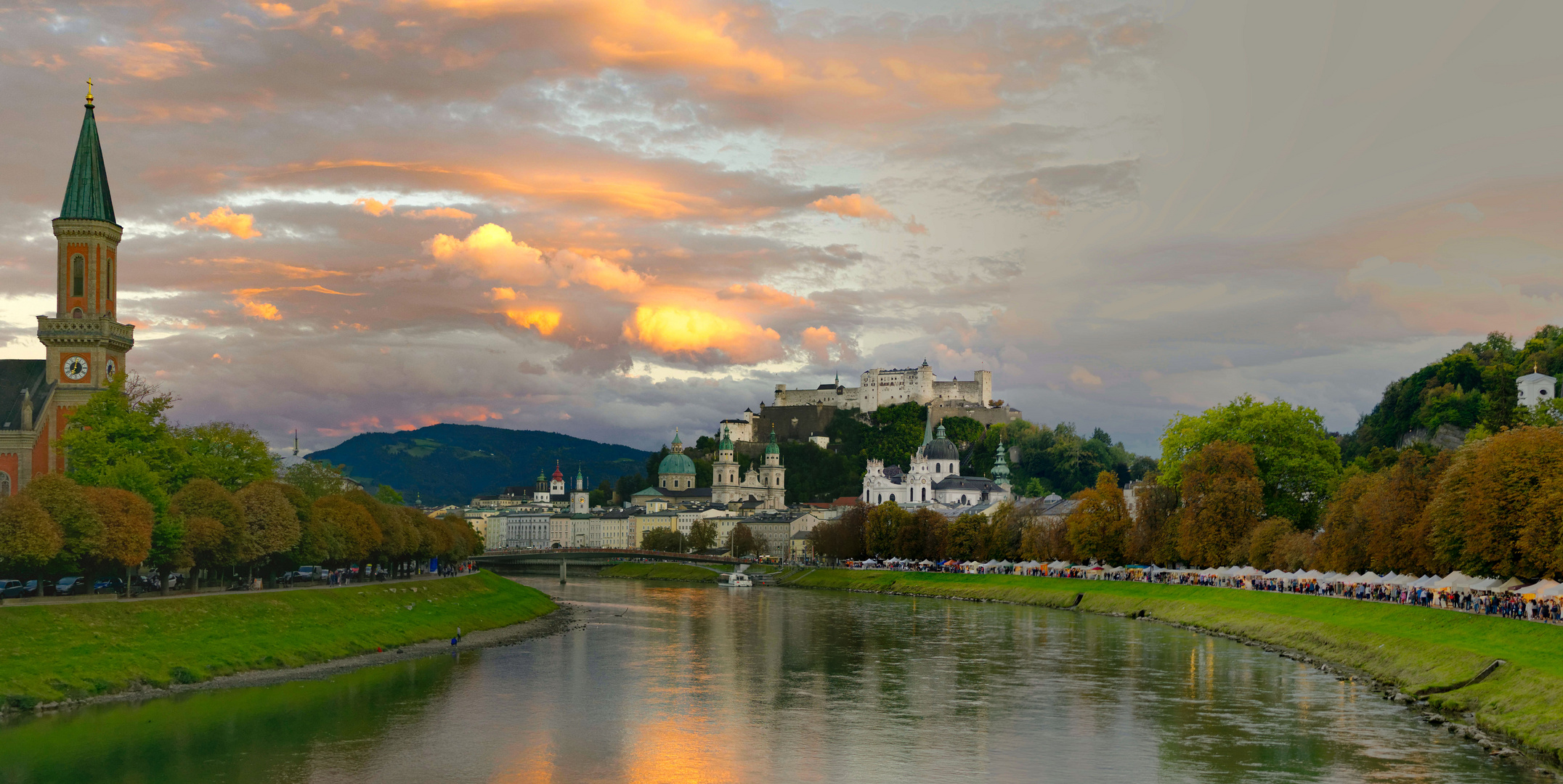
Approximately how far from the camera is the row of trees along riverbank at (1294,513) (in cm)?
5266

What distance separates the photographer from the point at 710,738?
1544 inches

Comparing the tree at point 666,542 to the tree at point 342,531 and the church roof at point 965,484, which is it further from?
the tree at point 342,531

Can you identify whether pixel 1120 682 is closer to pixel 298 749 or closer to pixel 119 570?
pixel 298 749

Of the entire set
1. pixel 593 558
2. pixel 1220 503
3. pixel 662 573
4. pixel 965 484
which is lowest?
pixel 662 573

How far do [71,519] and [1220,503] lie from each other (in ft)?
204

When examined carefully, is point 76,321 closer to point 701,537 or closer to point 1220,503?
point 1220,503

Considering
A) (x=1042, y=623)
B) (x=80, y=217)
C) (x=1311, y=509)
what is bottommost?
(x=1042, y=623)

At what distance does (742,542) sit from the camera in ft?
588

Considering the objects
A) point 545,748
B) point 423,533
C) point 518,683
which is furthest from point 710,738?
point 423,533

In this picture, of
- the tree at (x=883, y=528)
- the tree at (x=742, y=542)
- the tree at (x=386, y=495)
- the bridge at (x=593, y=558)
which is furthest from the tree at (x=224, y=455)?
the tree at (x=742, y=542)

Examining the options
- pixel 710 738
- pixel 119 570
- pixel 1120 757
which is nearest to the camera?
pixel 1120 757

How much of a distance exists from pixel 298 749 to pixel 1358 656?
4026 cm

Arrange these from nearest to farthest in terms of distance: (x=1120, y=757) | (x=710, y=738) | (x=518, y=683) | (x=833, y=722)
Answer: (x=1120, y=757) < (x=710, y=738) < (x=833, y=722) < (x=518, y=683)

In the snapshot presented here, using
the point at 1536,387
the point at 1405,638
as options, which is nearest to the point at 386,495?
the point at 1405,638
